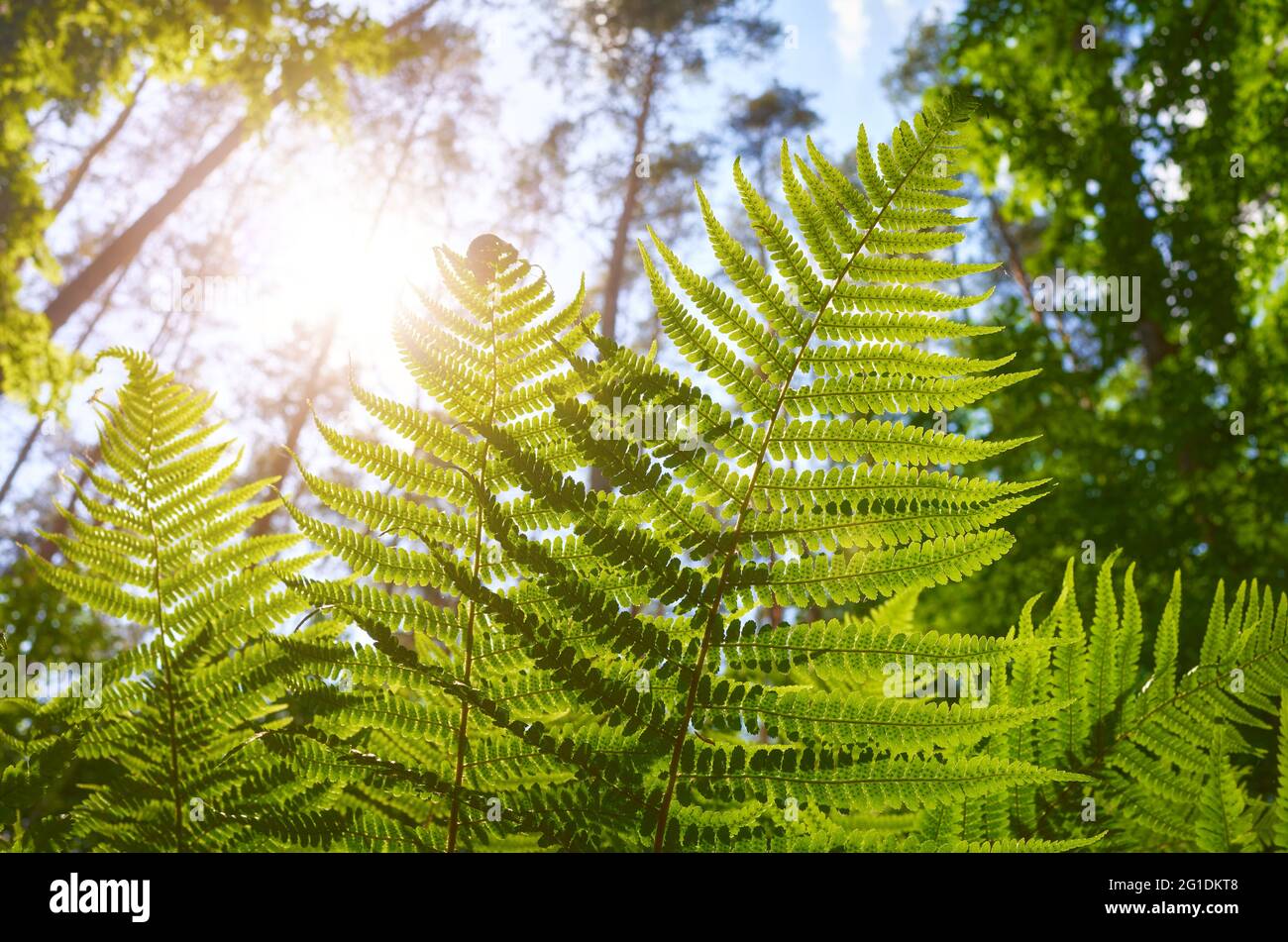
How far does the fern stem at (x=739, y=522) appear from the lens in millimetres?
613

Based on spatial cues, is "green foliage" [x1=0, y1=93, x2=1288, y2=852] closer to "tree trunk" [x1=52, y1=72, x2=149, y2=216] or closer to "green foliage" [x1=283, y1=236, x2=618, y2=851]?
"green foliage" [x1=283, y1=236, x2=618, y2=851]

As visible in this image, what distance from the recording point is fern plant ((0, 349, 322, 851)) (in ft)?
2.31

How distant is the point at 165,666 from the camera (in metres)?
0.74

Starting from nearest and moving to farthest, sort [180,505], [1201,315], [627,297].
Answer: [180,505], [1201,315], [627,297]

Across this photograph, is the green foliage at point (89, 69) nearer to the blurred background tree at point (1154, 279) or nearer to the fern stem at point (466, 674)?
the blurred background tree at point (1154, 279)

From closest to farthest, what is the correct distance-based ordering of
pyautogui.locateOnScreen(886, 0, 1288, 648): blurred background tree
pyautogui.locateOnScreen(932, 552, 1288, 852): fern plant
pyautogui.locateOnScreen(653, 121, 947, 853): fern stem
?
1. pyautogui.locateOnScreen(653, 121, 947, 853): fern stem
2. pyautogui.locateOnScreen(932, 552, 1288, 852): fern plant
3. pyautogui.locateOnScreen(886, 0, 1288, 648): blurred background tree

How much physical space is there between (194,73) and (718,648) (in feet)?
33.1

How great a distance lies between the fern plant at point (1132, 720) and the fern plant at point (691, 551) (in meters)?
0.17

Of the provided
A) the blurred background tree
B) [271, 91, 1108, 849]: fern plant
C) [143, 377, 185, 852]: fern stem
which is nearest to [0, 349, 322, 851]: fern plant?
[143, 377, 185, 852]: fern stem

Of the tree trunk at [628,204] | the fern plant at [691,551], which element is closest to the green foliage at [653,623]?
the fern plant at [691,551]

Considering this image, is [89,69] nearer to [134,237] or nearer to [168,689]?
[134,237]

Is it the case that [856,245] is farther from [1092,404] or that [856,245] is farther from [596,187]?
[596,187]

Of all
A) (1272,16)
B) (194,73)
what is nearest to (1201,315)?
(1272,16)
